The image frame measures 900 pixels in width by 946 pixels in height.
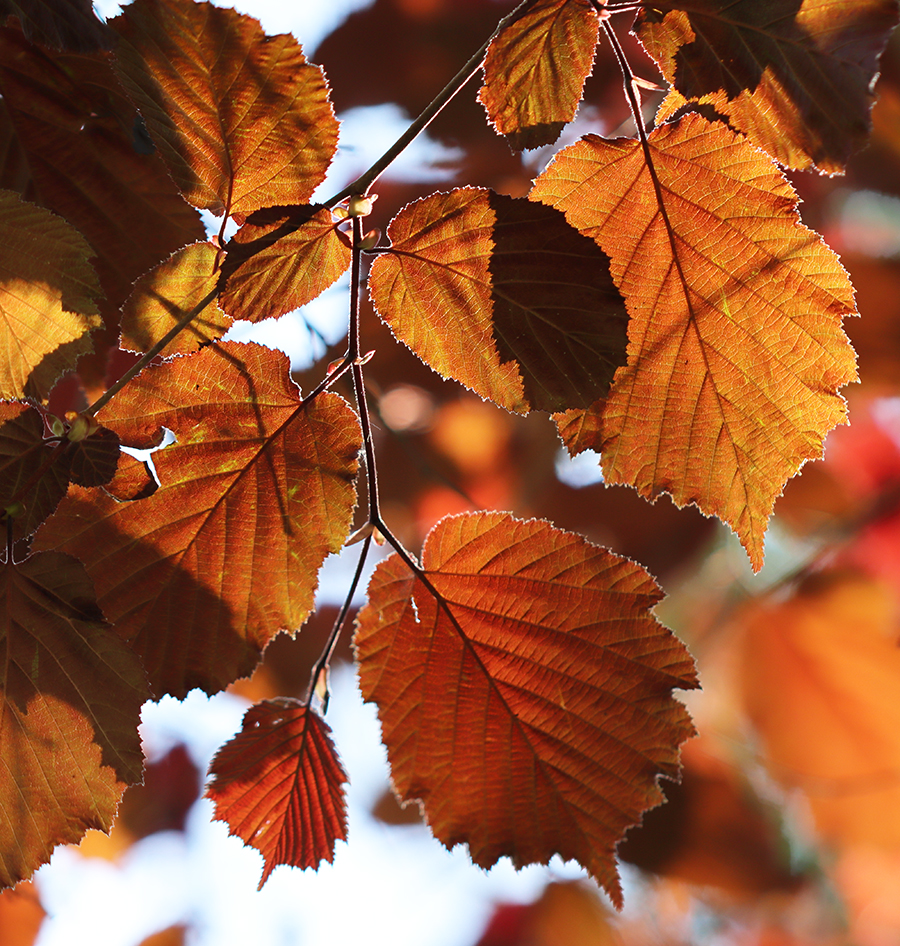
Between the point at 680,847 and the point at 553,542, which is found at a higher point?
the point at 553,542

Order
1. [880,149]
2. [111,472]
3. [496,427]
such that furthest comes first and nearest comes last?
[496,427], [880,149], [111,472]

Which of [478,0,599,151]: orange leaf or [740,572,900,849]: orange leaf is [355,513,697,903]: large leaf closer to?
[478,0,599,151]: orange leaf

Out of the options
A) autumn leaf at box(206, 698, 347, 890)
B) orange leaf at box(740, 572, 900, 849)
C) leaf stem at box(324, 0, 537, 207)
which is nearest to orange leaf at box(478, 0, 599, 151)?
leaf stem at box(324, 0, 537, 207)

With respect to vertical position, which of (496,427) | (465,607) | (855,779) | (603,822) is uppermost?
(496,427)

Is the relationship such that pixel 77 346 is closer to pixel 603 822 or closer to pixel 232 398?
pixel 232 398

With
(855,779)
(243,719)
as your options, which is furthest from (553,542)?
(855,779)

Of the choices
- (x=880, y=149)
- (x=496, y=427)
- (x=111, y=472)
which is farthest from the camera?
(x=496, y=427)
